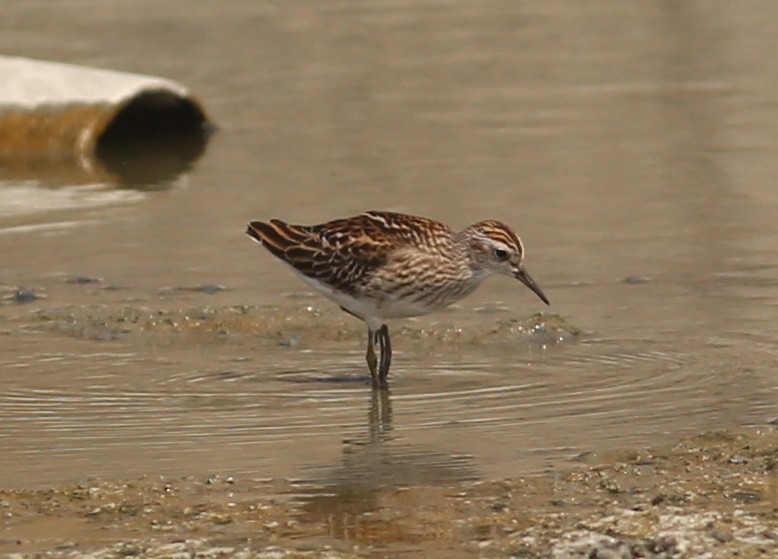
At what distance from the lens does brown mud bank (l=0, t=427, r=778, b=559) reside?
20.7 ft

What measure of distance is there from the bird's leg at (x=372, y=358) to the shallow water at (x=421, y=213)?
0.29 feet

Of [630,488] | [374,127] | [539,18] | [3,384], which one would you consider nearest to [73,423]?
[3,384]

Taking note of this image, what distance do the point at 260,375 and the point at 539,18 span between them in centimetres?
1095

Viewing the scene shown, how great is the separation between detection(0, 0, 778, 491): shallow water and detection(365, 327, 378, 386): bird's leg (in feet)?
0.29

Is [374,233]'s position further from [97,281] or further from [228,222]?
[228,222]

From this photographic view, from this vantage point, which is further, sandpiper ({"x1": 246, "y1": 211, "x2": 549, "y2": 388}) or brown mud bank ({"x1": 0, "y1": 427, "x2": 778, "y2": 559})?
sandpiper ({"x1": 246, "y1": 211, "x2": 549, "y2": 388})

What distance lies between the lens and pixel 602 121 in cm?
1495

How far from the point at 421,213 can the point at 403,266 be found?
10.6 ft

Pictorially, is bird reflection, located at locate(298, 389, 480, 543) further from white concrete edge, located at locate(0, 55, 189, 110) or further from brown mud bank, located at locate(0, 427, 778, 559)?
white concrete edge, located at locate(0, 55, 189, 110)

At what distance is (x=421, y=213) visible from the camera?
1237cm

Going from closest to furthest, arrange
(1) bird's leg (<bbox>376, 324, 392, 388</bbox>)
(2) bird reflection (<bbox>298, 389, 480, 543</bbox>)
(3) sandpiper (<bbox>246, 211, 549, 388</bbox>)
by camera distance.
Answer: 1. (2) bird reflection (<bbox>298, 389, 480, 543</bbox>)
2. (1) bird's leg (<bbox>376, 324, 392, 388</bbox>)
3. (3) sandpiper (<bbox>246, 211, 549, 388</bbox>)

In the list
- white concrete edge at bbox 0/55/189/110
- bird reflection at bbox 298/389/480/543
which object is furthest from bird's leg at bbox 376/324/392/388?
white concrete edge at bbox 0/55/189/110

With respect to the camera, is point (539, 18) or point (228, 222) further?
point (539, 18)

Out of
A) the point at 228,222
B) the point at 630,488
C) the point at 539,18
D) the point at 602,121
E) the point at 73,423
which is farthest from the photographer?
the point at 539,18
